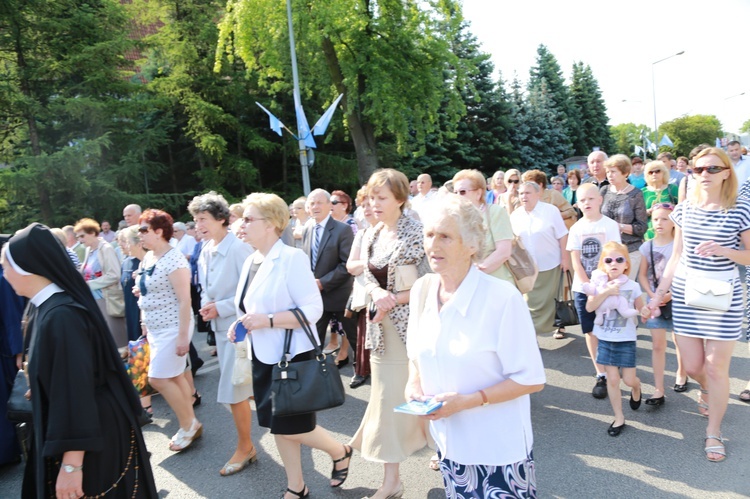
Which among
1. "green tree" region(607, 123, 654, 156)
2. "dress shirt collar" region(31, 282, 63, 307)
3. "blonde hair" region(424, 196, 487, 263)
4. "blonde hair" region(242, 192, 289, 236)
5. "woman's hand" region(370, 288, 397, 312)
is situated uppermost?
"green tree" region(607, 123, 654, 156)

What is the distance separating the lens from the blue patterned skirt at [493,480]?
7.51 feet

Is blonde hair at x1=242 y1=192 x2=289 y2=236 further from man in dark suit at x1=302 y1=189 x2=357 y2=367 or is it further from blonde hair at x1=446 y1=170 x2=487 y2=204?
man in dark suit at x1=302 y1=189 x2=357 y2=367

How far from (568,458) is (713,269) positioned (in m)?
1.72

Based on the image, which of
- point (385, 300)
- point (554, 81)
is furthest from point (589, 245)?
point (554, 81)

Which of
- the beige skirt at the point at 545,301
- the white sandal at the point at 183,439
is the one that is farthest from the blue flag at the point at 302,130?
the white sandal at the point at 183,439

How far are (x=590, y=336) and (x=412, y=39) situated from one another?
820 inches

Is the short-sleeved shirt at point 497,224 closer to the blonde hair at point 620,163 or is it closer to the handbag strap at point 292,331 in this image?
the handbag strap at point 292,331

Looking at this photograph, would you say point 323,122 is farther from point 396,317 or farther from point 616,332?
point 396,317

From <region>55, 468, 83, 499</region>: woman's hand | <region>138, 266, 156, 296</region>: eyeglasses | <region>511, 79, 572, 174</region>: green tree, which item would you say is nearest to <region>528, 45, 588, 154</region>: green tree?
<region>511, 79, 572, 174</region>: green tree

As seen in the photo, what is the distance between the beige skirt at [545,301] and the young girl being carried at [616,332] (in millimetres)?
1913

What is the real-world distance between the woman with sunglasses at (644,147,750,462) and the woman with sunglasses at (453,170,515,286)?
129 centimetres

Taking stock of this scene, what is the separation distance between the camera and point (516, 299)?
7.37 ft

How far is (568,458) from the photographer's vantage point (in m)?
4.13

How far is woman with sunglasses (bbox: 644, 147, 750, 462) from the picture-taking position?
3.82m
